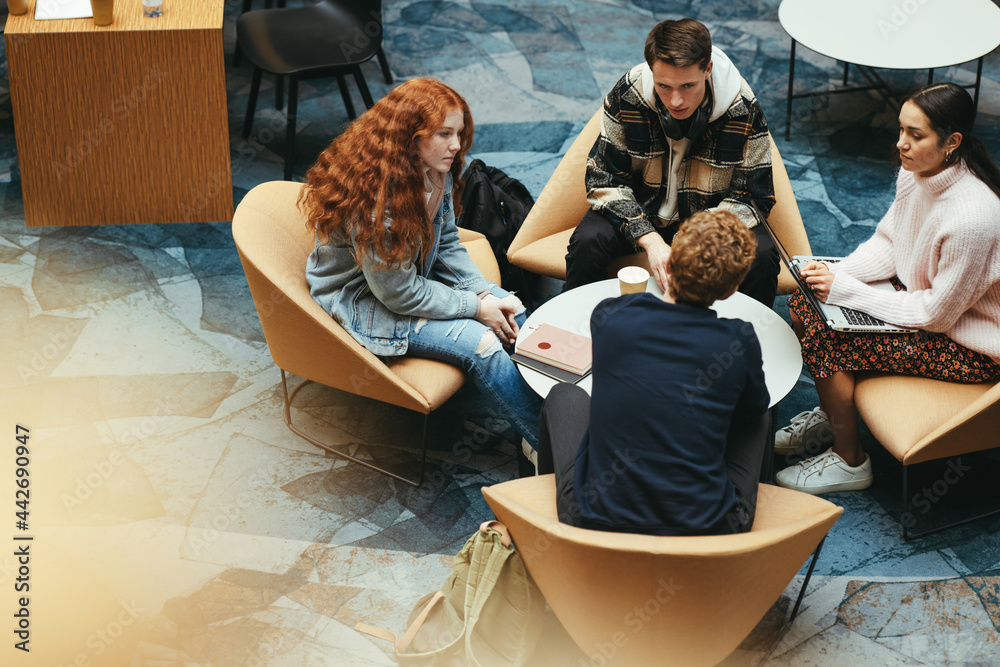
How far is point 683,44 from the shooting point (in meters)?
2.62

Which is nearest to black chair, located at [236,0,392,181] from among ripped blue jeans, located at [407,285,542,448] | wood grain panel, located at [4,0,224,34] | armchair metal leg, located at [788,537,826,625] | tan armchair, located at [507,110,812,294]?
wood grain panel, located at [4,0,224,34]

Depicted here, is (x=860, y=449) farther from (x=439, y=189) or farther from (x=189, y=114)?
(x=189, y=114)

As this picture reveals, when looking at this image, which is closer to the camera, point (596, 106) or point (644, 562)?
point (644, 562)

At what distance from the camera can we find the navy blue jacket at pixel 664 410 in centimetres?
186

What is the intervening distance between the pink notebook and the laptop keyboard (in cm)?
75

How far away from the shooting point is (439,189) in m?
2.71

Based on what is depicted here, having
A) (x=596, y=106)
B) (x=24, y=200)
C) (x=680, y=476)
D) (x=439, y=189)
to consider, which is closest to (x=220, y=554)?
(x=439, y=189)

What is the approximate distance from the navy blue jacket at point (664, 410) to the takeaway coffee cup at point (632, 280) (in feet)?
2.44

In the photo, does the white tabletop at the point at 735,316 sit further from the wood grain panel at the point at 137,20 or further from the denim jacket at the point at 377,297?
the wood grain panel at the point at 137,20

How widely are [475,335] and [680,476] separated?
0.95 m

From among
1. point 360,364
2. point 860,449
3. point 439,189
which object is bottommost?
point 860,449

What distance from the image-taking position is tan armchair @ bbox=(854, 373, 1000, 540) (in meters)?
2.34

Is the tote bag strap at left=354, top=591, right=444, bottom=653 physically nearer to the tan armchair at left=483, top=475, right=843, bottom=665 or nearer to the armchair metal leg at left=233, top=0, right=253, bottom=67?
the tan armchair at left=483, top=475, right=843, bottom=665

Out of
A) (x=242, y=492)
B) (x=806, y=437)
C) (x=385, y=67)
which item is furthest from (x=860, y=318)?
(x=385, y=67)
